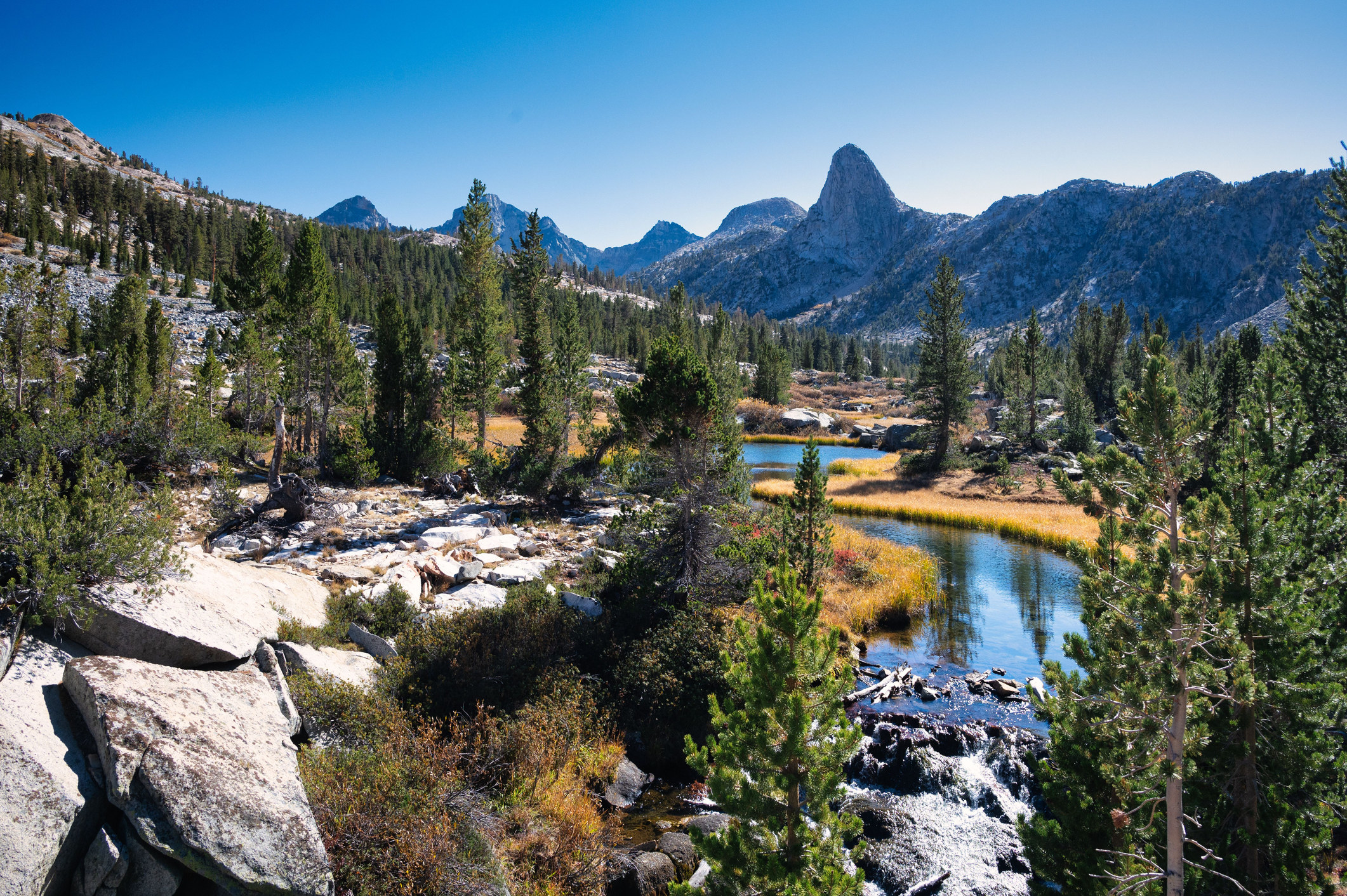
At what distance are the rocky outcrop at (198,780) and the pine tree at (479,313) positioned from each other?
82.9ft

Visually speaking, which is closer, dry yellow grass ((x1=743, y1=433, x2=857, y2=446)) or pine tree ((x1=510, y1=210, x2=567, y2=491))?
pine tree ((x1=510, y1=210, x2=567, y2=491))

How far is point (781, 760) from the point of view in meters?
6.60

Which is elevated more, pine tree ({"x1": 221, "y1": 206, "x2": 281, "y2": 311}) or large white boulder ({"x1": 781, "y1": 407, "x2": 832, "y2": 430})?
pine tree ({"x1": 221, "y1": 206, "x2": 281, "y2": 311})

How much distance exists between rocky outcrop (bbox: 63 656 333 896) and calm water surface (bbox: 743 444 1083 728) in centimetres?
1347

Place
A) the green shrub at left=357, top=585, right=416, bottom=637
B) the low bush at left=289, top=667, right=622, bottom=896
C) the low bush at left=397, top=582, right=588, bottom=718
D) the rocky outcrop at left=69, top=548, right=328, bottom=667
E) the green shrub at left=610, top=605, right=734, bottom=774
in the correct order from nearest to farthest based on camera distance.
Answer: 1. the low bush at left=289, top=667, right=622, bottom=896
2. the rocky outcrop at left=69, top=548, right=328, bottom=667
3. the low bush at left=397, top=582, right=588, bottom=718
4. the green shrub at left=610, top=605, right=734, bottom=774
5. the green shrub at left=357, top=585, right=416, bottom=637

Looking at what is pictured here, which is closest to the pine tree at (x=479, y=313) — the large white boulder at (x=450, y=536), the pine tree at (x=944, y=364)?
the large white boulder at (x=450, y=536)

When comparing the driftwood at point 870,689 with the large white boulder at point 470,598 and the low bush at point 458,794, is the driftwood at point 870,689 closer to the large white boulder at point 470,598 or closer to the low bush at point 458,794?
the low bush at point 458,794

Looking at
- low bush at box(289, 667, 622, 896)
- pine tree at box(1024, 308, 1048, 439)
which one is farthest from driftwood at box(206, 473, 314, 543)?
pine tree at box(1024, 308, 1048, 439)

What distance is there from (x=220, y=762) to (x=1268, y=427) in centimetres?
1475

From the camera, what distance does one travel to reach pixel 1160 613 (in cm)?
645

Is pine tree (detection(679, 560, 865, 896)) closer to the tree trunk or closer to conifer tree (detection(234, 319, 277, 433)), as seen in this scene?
the tree trunk

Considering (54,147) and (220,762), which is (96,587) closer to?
(220,762)

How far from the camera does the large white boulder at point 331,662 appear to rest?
1088 centimetres

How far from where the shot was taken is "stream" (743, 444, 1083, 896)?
10898mm
